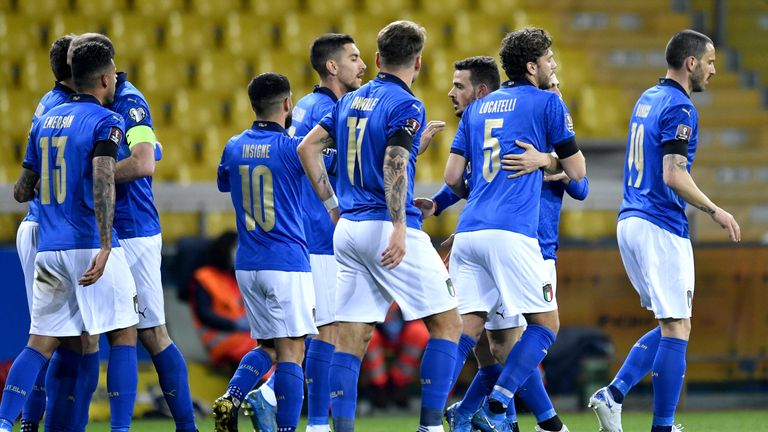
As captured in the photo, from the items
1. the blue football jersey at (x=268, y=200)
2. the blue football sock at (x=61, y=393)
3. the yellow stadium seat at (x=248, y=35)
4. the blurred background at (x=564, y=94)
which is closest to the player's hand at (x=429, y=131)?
the blue football jersey at (x=268, y=200)

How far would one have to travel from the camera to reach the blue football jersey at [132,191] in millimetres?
6637

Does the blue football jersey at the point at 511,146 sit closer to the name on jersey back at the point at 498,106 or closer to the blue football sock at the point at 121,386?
the name on jersey back at the point at 498,106

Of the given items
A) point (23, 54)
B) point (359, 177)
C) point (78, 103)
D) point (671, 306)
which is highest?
point (23, 54)

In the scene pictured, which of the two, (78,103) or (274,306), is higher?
(78,103)

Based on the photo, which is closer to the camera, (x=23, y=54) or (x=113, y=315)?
(x=113, y=315)

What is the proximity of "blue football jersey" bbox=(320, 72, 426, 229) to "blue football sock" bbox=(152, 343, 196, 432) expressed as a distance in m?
1.26

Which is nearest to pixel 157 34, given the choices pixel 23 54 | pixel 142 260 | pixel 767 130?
pixel 23 54

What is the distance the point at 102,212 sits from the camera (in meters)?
6.11

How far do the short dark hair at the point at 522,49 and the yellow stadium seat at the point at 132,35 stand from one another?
343 inches

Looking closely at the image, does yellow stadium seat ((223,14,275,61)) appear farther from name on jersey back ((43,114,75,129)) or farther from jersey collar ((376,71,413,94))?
jersey collar ((376,71,413,94))

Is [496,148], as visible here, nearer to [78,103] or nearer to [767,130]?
[78,103]

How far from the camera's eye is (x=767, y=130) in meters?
15.3

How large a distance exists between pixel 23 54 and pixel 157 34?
160 cm

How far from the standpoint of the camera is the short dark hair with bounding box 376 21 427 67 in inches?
244
